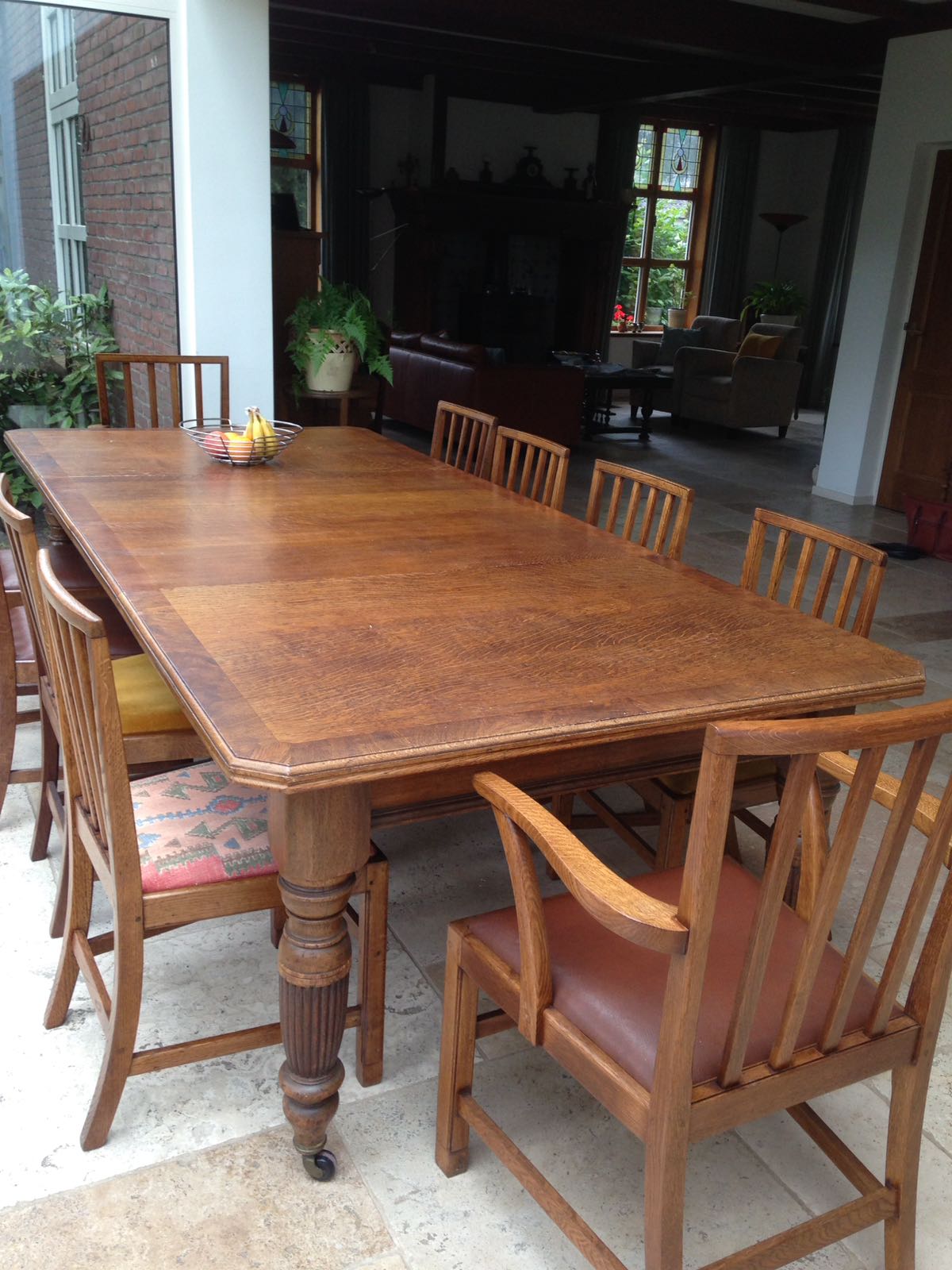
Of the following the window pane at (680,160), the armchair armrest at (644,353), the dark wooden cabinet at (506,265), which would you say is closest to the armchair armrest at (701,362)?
the armchair armrest at (644,353)

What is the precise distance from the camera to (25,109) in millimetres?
4133

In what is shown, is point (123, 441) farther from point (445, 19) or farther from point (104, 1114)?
point (445, 19)

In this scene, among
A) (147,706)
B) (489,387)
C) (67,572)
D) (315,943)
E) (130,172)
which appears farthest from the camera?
(489,387)

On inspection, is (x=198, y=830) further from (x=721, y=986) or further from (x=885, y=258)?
(x=885, y=258)

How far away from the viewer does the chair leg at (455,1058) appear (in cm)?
159

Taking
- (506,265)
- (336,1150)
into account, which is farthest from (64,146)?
(506,265)

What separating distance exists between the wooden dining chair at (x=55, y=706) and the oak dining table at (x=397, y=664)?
161 mm

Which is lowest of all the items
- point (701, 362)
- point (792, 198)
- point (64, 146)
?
point (701, 362)

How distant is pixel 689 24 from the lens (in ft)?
20.6

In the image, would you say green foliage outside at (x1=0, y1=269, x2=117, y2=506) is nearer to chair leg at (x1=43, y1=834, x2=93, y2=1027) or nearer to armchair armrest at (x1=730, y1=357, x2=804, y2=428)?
chair leg at (x1=43, y1=834, x2=93, y2=1027)

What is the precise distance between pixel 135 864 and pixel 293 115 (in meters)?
9.31

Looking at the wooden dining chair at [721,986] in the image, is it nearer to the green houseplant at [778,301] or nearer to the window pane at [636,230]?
the green houseplant at [778,301]

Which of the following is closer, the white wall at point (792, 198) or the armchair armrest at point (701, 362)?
the armchair armrest at point (701, 362)

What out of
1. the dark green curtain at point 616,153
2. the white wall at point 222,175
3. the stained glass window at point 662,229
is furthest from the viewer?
the stained glass window at point 662,229
